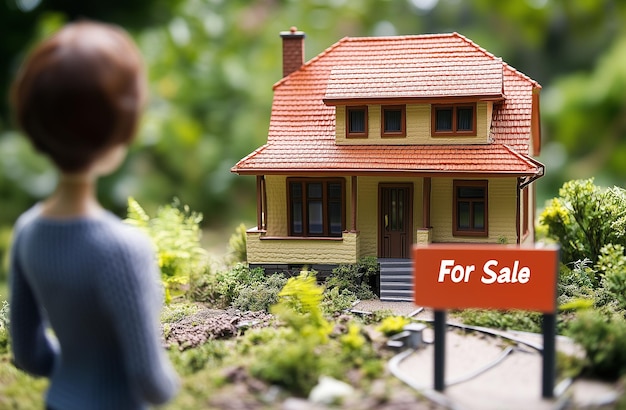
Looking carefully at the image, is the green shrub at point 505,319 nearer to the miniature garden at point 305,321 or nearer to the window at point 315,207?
the miniature garden at point 305,321

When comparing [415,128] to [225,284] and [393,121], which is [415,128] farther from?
[225,284]

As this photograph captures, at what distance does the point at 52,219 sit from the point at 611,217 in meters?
10.5

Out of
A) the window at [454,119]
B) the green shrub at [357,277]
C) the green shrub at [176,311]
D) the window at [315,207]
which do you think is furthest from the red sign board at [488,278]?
the window at [315,207]

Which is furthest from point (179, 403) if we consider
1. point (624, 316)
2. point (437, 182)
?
point (437, 182)

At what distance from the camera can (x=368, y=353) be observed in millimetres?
8773

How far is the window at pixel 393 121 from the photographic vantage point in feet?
44.2

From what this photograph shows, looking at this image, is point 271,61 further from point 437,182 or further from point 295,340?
point 295,340

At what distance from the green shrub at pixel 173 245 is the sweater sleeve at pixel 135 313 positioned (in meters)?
8.03

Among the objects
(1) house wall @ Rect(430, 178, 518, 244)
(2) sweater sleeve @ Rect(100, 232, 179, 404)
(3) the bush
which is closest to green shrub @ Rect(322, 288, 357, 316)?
(3) the bush

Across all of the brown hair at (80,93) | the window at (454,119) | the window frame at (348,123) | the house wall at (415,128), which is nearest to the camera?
the brown hair at (80,93)

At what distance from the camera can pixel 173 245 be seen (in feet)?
47.5

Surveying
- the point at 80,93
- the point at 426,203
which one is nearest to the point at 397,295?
the point at 426,203

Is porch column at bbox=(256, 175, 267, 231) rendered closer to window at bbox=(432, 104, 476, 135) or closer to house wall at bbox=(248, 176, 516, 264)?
house wall at bbox=(248, 176, 516, 264)

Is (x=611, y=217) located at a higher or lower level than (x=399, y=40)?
lower
